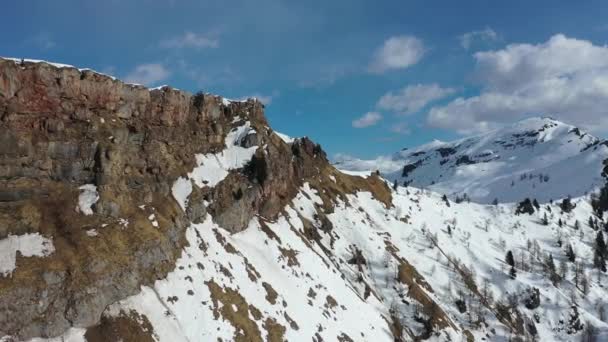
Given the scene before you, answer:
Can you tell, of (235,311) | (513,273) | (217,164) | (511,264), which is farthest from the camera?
(511,264)

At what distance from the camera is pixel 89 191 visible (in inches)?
2498

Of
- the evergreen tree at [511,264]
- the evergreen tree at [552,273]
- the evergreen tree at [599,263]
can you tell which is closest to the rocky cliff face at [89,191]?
the evergreen tree at [511,264]

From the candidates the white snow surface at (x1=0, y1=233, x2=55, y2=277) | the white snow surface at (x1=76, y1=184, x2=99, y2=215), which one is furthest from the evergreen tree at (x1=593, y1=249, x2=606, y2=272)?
the white snow surface at (x1=0, y1=233, x2=55, y2=277)

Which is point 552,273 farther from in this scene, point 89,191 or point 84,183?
point 84,183

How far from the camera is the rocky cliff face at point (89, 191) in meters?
52.1

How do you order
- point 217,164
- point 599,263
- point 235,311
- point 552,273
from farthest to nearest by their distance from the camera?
point 599,263 → point 552,273 → point 217,164 → point 235,311

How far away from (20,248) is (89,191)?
12399mm

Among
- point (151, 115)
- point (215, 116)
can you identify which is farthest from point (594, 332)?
point (151, 115)

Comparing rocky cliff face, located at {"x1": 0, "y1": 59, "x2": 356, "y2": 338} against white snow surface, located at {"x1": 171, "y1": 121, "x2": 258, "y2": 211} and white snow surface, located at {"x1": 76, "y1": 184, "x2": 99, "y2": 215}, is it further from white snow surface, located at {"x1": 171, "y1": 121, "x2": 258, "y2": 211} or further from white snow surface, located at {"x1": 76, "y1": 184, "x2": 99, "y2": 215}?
white snow surface, located at {"x1": 171, "y1": 121, "x2": 258, "y2": 211}

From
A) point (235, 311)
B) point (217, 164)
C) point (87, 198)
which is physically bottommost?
point (235, 311)

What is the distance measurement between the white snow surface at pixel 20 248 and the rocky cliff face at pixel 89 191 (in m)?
0.56

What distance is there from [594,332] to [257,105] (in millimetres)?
117009

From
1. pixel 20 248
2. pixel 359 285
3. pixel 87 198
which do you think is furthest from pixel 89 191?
pixel 359 285

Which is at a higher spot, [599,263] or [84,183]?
[84,183]
